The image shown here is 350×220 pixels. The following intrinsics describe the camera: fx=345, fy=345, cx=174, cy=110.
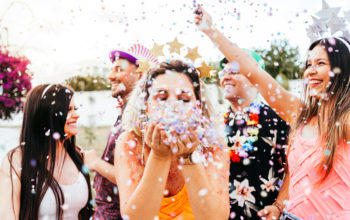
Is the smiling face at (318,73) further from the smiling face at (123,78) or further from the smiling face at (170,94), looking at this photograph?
the smiling face at (123,78)

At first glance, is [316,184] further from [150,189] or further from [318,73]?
[150,189]

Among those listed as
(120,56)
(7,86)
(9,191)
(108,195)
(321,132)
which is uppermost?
(120,56)

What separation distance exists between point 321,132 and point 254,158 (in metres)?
0.73

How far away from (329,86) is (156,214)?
4.54 ft

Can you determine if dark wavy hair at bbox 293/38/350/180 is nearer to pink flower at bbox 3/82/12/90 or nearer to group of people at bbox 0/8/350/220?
group of people at bbox 0/8/350/220

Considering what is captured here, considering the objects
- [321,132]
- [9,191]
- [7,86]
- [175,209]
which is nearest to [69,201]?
[9,191]

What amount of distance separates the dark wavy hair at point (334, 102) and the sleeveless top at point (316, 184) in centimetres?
4

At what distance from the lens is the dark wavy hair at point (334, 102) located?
2.14 metres

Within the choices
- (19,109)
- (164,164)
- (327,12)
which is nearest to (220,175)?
(164,164)

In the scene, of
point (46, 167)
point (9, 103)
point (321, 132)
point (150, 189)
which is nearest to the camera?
point (150, 189)

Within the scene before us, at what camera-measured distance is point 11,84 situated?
13.5ft

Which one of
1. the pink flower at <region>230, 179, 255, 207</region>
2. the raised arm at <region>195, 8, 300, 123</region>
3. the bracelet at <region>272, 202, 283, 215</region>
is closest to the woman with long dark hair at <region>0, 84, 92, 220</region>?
the pink flower at <region>230, 179, 255, 207</region>

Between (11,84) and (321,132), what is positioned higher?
(11,84)

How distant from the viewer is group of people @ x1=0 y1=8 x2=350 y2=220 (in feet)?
6.42
